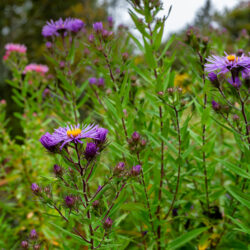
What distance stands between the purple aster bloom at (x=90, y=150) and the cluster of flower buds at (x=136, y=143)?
161 millimetres

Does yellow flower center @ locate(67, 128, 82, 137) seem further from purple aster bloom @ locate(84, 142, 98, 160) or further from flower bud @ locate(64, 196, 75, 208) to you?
flower bud @ locate(64, 196, 75, 208)

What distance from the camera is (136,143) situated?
934 millimetres

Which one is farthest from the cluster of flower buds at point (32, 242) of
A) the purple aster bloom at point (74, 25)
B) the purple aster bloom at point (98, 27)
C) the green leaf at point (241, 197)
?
the purple aster bloom at point (74, 25)

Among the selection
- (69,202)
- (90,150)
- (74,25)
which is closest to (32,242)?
(69,202)

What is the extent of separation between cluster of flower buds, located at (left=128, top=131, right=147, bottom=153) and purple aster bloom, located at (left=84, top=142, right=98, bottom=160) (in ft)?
0.53

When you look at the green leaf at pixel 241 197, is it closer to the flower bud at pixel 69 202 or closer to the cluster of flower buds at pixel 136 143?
the cluster of flower buds at pixel 136 143

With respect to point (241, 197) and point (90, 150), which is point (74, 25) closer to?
point (90, 150)

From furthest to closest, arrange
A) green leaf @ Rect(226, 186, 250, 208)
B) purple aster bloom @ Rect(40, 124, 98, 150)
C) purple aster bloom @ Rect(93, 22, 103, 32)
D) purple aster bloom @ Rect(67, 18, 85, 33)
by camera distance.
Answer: purple aster bloom @ Rect(67, 18, 85, 33)
purple aster bloom @ Rect(93, 22, 103, 32)
green leaf @ Rect(226, 186, 250, 208)
purple aster bloom @ Rect(40, 124, 98, 150)

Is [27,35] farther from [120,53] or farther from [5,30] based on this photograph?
[120,53]

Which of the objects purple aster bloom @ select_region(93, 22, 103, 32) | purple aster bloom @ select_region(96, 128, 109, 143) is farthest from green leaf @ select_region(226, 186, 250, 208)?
purple aster bloom @ select_region(93, 22, 103, 32)

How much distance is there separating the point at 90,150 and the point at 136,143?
197 millimetres

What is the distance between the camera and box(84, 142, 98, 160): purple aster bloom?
2.60ft

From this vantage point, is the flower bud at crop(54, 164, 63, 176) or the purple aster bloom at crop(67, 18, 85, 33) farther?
the purple aster bloom at crop(67, 18, 85, 33)

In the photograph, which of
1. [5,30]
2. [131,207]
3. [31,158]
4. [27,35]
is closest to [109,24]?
[31,158]
